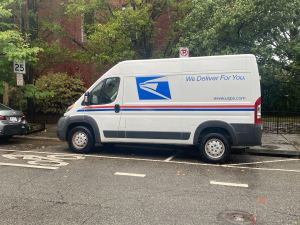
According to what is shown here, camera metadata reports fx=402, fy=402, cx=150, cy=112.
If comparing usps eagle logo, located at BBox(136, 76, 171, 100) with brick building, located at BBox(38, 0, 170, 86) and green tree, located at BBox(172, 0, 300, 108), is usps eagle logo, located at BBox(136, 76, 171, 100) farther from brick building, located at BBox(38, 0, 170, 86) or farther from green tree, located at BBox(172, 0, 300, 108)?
brick building, located at BBox(38, 0, 170, 86)

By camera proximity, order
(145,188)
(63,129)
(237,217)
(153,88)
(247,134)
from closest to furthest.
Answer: (237,217)
(145,188)
(247,134)
(153,88)
(63,129)

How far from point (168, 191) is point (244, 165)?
3.30 metres

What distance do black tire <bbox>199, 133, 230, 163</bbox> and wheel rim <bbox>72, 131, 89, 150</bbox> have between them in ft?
10.5

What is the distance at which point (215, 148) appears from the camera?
9.80m

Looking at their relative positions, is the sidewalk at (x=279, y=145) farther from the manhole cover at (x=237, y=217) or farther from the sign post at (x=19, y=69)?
the sign post at (x=19, y=69)

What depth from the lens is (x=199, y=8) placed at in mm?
14930

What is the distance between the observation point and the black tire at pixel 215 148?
9.73 metres

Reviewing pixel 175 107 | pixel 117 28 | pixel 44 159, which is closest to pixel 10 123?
pixel 44 159

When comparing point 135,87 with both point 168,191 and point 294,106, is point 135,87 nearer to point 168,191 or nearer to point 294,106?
point 168,191

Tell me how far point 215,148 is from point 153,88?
2.17 metres

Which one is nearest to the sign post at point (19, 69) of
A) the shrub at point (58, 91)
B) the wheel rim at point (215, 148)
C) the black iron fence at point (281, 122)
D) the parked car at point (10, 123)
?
the parked car at point (10, 123)

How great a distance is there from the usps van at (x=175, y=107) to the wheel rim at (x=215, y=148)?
24mm

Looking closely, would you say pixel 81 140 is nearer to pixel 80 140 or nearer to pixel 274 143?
pixel 80 140

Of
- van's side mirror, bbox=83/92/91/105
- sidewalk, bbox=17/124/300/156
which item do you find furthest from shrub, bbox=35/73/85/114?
van's side mirror, bbox=83/92/91/105
